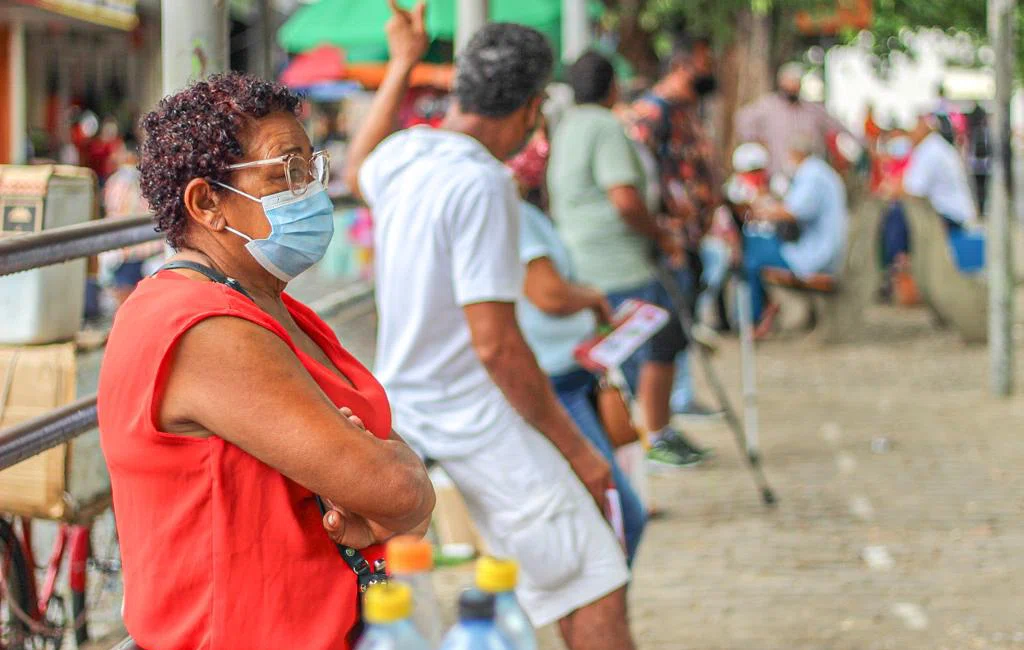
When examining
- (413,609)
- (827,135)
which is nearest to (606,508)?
(413,609)

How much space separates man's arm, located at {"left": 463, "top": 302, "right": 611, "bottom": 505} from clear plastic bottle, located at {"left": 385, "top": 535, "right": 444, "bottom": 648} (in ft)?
5.70

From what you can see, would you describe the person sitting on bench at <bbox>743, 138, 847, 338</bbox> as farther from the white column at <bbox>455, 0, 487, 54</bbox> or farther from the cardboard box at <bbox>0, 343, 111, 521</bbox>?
the cardboard box at <bbox>0, 343, 111, 521</bbox>

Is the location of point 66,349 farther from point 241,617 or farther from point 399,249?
point 241,617

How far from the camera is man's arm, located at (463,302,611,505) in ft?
12.0

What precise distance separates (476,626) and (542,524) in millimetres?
2149

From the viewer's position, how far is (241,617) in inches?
93.0

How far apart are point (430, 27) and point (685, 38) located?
3.09 metres

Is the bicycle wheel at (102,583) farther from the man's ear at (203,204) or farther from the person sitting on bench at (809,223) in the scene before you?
the person sitting on bench at (809,223)

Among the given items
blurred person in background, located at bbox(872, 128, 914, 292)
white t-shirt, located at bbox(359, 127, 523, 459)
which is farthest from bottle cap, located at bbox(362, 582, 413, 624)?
blurred person in background, located at bbox(872, 128, 914, 292)

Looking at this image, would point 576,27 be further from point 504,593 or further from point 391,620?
point 391,620

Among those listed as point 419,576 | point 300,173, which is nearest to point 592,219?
point 300,173

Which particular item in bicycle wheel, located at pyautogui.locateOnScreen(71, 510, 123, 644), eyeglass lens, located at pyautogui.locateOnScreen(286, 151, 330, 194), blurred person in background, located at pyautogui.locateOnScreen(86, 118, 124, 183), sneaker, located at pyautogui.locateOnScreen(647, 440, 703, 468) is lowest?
sneaker, located at pyautogui.locateOnScreen(647, 440, 703, 468)

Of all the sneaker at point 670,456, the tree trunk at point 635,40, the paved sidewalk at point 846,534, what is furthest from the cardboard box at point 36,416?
the tree trunk at point 635,40

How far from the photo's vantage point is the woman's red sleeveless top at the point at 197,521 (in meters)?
2.33
